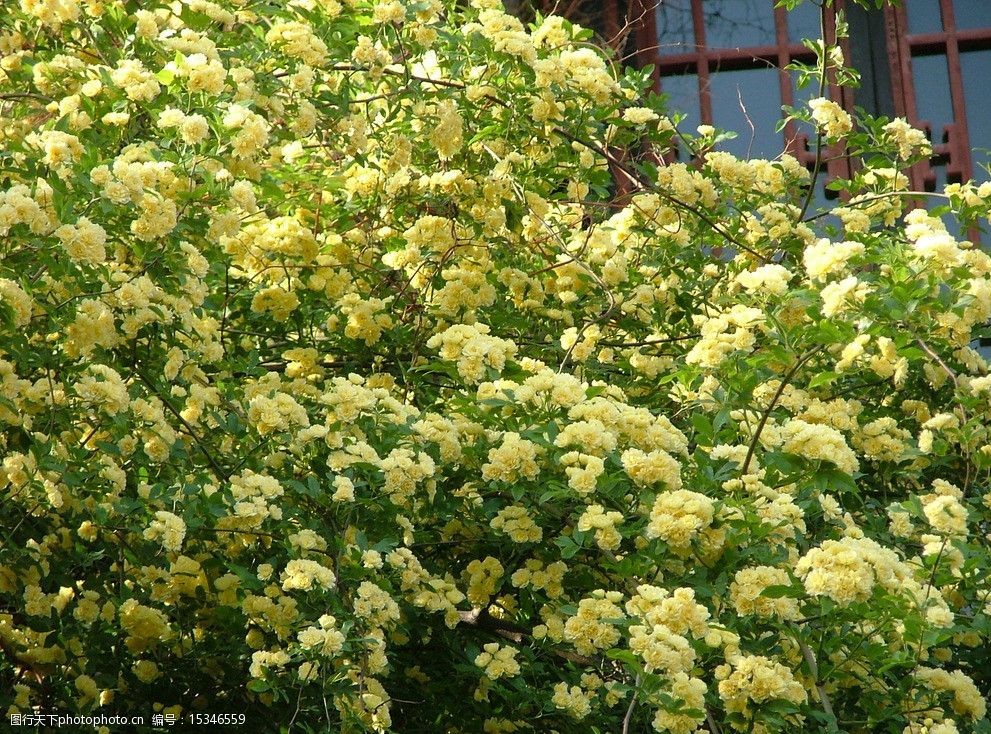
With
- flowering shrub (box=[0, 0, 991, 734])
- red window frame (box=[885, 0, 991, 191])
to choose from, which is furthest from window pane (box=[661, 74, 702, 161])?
flowering shrub (box=[0, 0, 991, 734])

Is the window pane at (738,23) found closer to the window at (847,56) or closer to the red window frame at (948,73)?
the window at (847,56)

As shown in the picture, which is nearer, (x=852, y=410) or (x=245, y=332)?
(x=852, y=410)

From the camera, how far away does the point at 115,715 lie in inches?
96.0

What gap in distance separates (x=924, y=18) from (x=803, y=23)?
411 mm

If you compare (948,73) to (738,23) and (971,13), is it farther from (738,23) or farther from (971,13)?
(738,23)

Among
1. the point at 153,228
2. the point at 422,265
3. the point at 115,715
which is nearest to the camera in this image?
the point at 153,228

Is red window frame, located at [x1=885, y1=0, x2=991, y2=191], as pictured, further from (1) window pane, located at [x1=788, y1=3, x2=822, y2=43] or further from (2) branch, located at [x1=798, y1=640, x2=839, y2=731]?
(2) branch, located at [x1=798, y1=640, x2=839, y2=731]

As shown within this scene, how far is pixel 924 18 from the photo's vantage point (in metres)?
4.52

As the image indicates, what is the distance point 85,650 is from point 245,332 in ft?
2.69

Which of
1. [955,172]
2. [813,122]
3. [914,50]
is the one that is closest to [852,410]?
[813,122]

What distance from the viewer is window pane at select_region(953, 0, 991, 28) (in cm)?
448

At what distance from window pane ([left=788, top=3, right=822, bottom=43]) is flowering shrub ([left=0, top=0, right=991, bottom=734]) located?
1663 millimetres

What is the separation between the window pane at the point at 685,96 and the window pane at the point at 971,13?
3.01 ft

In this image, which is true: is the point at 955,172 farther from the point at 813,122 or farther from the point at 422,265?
the point at 422,265
